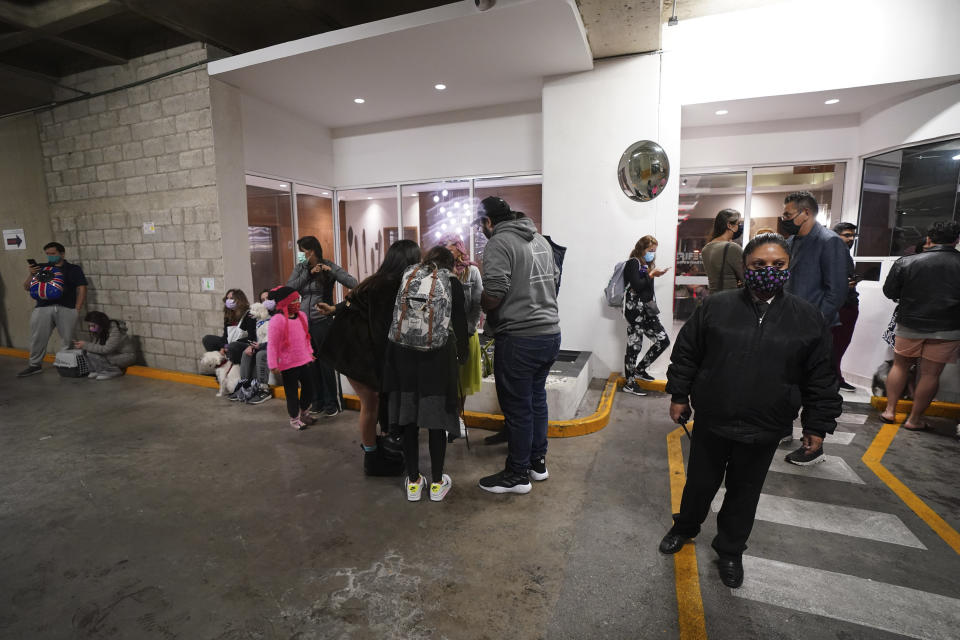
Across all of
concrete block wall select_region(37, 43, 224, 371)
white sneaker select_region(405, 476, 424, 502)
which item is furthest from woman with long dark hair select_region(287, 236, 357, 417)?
concrete block wall select_region(37, 43, 224, 371)

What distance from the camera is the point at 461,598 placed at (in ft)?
7.15

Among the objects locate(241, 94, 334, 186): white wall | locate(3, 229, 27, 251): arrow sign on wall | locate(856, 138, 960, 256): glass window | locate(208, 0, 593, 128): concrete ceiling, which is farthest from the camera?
locate(3, 229, 27, 251): arrow sign on wall

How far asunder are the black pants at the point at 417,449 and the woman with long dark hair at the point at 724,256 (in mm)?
3209

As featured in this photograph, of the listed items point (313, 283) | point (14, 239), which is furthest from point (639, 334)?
point (14, 239)

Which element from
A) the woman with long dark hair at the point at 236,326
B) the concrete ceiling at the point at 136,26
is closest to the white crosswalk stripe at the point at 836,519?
the woman with long dark hair at the point at 236,326

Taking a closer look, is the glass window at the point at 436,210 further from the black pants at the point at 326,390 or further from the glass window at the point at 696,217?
the glass window at the point at 696,217

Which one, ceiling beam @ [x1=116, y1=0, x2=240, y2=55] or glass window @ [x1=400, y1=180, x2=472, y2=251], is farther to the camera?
glass window @ [x1=400, y1=180, x2=472, y2=251]

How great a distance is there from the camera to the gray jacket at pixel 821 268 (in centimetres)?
335

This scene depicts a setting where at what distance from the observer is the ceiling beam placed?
472 centimetres

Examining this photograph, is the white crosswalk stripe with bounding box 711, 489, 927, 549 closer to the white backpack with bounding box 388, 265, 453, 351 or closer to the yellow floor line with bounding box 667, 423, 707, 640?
the yellow floor line with bounding box 667, 423, 707, 640

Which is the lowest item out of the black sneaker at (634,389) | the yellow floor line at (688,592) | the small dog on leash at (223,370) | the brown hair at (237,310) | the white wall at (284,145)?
the yellow floor line at (688,592)

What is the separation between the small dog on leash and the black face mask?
582 centimetres

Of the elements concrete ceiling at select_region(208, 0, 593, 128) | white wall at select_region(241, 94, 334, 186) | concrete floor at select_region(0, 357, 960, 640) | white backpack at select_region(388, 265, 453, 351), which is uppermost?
concrete ceiling at select_region(208, 0, 593, 128)

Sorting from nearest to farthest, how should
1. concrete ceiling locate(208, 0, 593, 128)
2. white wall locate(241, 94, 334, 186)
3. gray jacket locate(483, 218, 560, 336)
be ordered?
gray jacket locate(483, 218, 560, 336), concrete ceiling locate(208, 0, 593, 128), white wall locate(241, 94, 334, 186)
